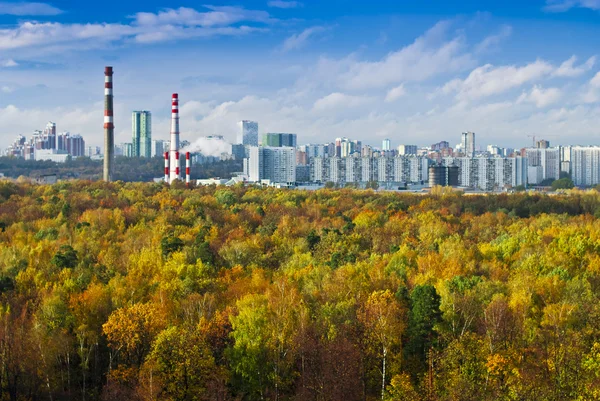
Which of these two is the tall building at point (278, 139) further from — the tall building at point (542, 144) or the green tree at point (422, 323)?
the green tree at point (422, 323)

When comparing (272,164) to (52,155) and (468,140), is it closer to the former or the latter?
(52,155)

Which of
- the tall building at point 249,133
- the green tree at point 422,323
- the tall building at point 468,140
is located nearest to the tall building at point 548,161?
the tall building at point 468,140

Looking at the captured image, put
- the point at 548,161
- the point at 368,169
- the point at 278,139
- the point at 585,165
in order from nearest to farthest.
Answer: the point at 368,169 < the point at 585,165 < the point at 548,161 < the point at 278,139

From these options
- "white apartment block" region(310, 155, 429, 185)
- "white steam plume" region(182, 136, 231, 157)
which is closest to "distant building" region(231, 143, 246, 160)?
"white steam plume" region(182, 136, 231, 157)

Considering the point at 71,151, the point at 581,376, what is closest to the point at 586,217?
the point at 581,376

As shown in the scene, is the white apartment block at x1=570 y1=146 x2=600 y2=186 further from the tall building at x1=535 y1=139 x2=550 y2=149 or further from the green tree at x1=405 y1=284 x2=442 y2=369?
the green tree at x1=405 y1=284 x2=442 y2=369

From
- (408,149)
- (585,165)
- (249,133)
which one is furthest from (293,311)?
(408,149)

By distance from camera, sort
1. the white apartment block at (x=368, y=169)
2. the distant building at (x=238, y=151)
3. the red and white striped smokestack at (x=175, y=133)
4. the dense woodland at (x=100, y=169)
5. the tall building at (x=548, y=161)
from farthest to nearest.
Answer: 1. the distant building at (x=238, y=151)
2. the tall building at (x=548, y=161)
3. the white apartment block at (x=368, y=169)
4. the dense woodland at (x=100, y=169)
5. the red and white striped smokestack at (x=175, y=133)
